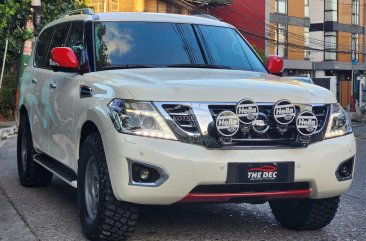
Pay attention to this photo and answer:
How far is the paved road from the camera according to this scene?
4773mm

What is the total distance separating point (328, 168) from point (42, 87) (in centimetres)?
324

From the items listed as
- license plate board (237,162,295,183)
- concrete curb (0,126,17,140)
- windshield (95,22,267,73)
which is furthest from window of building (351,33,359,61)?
license plate board (237,162,295,183)

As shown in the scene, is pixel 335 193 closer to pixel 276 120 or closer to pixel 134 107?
pixel 276 120

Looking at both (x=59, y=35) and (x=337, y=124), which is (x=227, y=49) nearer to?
(x=337, y=124)

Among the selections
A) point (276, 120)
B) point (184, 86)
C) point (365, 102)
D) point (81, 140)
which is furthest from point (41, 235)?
point (365, 102)

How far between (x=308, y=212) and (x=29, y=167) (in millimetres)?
3395

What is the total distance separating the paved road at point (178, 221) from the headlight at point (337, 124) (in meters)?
0.91

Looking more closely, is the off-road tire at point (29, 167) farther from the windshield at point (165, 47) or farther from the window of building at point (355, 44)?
the window of building at point (355, 44)

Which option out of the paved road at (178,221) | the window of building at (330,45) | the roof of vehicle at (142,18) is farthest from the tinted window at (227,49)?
the window of building at (330,45)

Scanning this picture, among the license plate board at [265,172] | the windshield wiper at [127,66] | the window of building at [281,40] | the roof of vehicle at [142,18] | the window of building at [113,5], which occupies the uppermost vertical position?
the window of building at [113,5]

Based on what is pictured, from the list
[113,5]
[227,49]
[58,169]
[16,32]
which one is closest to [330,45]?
[113,5]

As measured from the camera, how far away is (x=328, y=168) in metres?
4.26

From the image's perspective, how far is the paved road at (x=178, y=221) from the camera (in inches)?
188

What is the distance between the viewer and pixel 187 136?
398 cm
